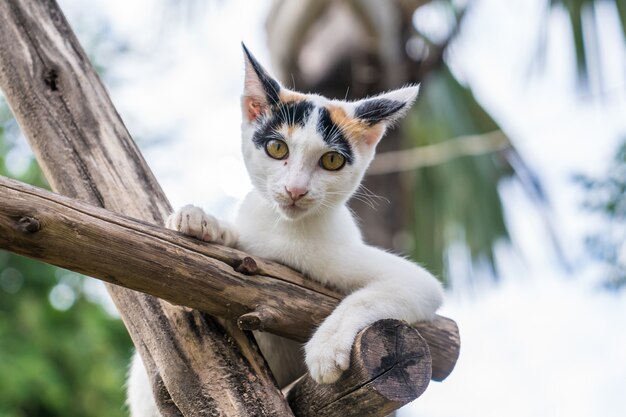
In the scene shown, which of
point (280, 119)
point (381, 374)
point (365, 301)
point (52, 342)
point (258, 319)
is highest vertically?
point (52, 342)

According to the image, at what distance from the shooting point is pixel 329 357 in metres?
1.69

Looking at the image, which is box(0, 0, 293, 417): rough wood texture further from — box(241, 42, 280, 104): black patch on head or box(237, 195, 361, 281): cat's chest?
box(241, 42, 280, 104): black patch on head

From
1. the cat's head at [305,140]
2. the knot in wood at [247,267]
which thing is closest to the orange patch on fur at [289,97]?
the cat's head at [305,140]

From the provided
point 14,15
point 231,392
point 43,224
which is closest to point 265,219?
point 231,392

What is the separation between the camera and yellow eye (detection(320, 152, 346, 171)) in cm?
204

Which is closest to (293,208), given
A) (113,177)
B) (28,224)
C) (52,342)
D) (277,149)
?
(277,149)

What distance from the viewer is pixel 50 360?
15.1 ft

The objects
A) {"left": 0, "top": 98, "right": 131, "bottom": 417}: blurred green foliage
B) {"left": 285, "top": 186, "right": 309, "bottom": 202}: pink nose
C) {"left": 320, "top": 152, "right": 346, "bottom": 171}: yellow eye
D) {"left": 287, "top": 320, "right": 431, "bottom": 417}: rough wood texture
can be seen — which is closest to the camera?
{"left": 287, "top": 320, "right": 431, "bottom": 417}: rough wood texture

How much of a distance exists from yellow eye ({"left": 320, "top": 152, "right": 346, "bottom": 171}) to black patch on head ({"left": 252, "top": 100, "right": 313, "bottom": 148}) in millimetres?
115

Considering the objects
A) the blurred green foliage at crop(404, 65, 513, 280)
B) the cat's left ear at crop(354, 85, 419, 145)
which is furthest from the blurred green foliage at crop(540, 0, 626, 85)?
the cat's left ear at crop(354, 85, 419, 145)

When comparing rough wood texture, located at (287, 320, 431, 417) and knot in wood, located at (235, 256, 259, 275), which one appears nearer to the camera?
rough wood texture, located at (287, 320, 431, 417)

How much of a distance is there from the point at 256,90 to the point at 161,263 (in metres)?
0.74

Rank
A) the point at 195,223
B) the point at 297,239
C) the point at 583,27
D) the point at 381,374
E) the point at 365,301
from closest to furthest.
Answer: the point at 381,374 < the point at 195,223 < the point at 365,301 < the point at 297,239 < the point at 583,27

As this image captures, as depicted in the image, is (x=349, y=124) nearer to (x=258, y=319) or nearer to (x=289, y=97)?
(x=289, y=97)
